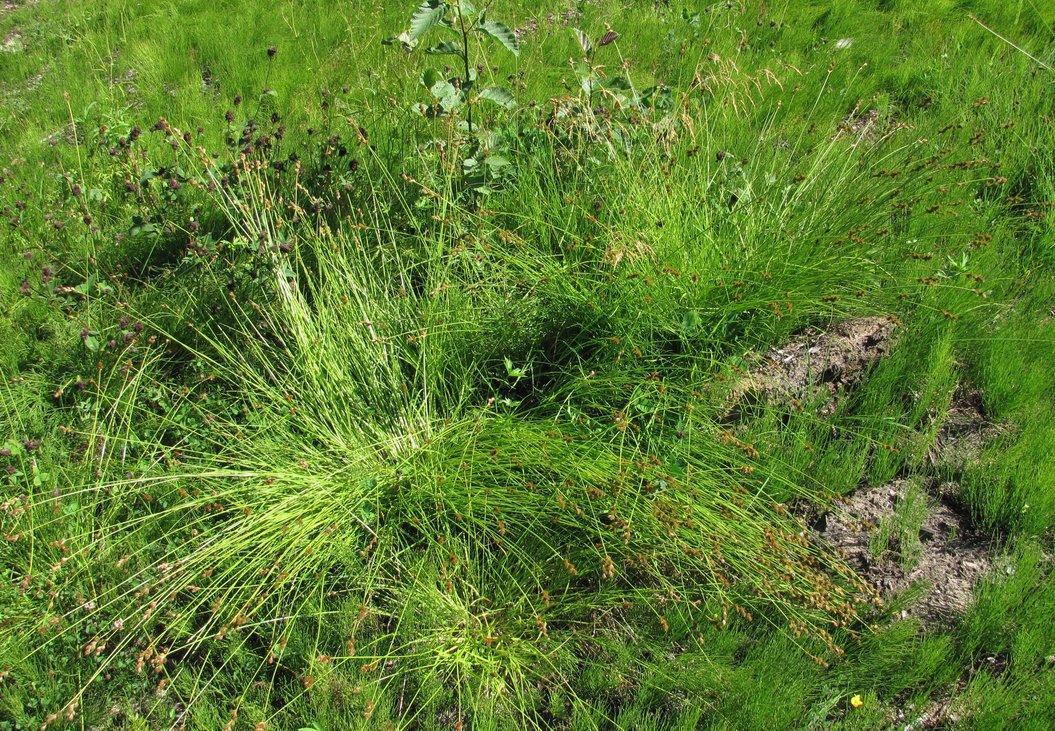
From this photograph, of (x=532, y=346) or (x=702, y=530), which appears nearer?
(x=702, y=530)

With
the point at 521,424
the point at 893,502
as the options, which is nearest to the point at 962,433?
the point at 893,502

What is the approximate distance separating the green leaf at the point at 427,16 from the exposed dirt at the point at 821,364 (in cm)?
184

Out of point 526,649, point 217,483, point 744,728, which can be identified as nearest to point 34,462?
point 217,483

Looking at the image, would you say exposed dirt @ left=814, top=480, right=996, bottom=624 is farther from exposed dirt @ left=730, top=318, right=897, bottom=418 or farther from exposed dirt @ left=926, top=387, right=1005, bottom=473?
exposed dirt @ left=730, top=318, right=897, bottom=418

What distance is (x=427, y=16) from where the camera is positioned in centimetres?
316

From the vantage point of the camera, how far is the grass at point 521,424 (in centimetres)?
233

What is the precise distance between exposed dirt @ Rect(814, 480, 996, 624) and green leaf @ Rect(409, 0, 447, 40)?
235 cm

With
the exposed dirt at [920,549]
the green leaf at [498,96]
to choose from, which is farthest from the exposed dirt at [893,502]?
the green leaf at [498,96]

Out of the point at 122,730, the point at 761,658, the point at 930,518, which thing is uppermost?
the point at 930,518

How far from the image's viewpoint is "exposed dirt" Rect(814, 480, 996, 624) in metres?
2.42

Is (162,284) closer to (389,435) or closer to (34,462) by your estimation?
Result: (34,462)

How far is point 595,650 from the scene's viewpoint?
8.01 feet

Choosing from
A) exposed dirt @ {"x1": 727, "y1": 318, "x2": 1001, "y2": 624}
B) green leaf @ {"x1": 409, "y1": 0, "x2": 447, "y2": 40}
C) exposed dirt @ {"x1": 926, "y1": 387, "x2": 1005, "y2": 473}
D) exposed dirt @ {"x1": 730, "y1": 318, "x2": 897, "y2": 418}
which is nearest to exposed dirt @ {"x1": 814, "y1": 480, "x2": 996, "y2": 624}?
exposed dirt @ {"x1": 727, "y1": 318, "x2": 1001, "y2": 624}

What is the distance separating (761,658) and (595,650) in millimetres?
488
